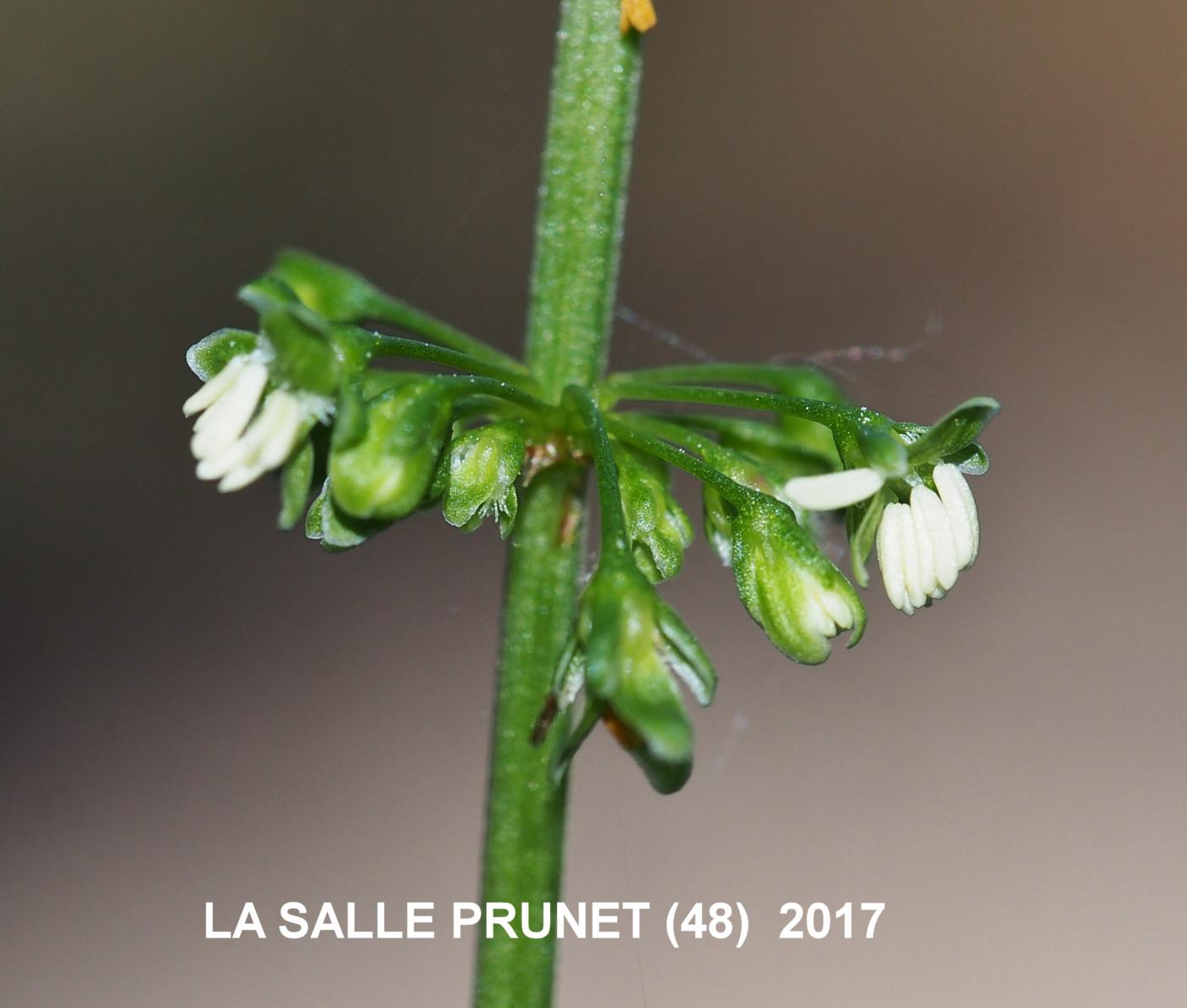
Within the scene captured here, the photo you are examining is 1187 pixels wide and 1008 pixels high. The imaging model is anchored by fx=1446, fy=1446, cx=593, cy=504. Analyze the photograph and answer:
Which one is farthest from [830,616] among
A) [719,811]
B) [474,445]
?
[719,811]

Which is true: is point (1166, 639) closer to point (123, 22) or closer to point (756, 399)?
point (756, 399)

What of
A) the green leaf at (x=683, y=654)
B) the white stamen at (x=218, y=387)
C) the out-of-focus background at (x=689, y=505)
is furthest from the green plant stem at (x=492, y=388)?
the out-of-focus background at (x=689, y=505)

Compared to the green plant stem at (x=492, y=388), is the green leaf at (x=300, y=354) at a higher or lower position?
lower

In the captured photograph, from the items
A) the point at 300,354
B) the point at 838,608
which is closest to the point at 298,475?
the point at 300,354

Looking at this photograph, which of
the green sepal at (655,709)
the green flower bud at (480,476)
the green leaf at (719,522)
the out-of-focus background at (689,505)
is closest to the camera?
the green sepal at (655,709)

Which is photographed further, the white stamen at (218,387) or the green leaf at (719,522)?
the green leaf at (719,522)

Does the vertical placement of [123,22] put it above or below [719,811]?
above

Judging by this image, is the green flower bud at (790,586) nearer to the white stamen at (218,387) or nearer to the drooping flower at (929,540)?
the drooping flower at (929,540)
